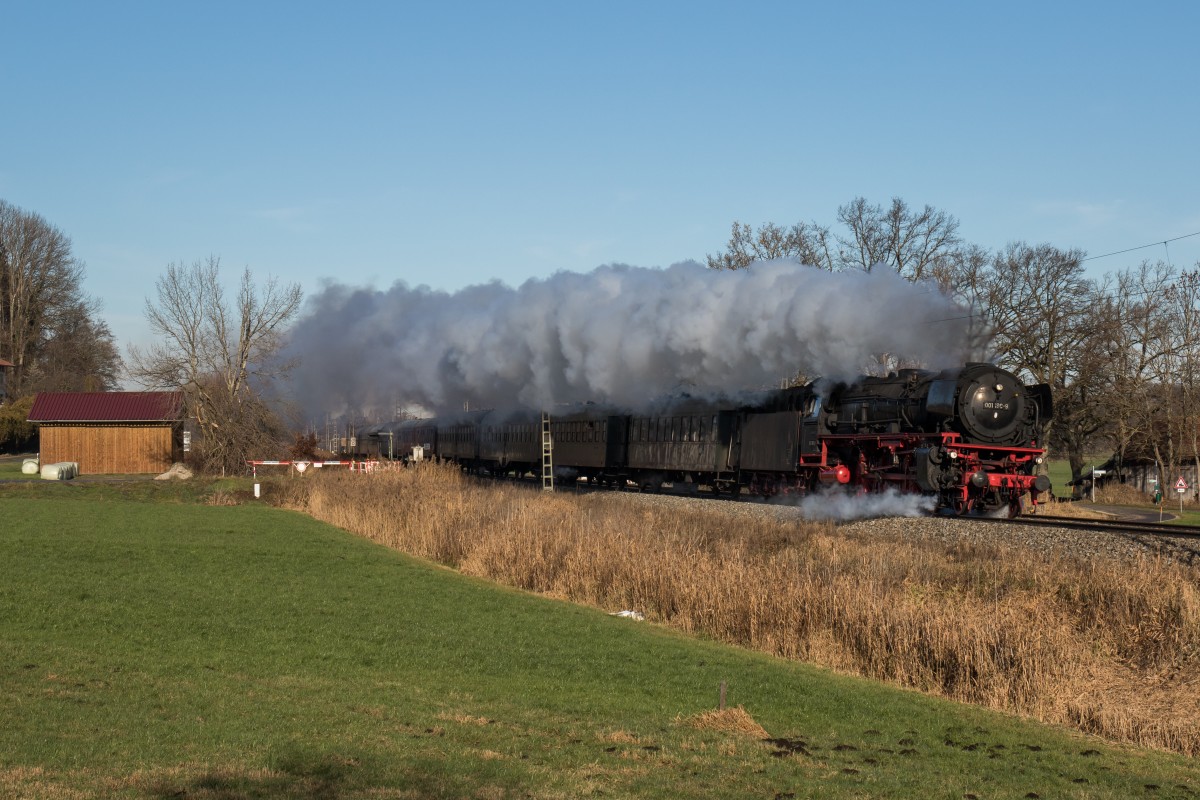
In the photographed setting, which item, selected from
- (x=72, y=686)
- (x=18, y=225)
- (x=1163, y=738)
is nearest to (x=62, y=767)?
(x=72, y=686)

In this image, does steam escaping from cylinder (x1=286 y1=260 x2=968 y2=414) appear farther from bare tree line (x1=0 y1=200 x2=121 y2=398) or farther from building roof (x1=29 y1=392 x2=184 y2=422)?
bare tree line (x1=0 y1=200 x2=121 y2=398)

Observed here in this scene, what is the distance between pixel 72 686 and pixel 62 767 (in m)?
3.50

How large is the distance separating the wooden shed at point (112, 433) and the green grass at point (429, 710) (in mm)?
43549

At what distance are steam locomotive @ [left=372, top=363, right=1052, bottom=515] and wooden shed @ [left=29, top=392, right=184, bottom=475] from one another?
95.8 feet

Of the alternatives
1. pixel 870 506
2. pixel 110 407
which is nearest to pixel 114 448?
pixel 110 407

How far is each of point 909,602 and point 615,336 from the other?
62.9 ft

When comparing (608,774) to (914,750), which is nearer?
(608,774)

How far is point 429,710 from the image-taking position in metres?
12.0

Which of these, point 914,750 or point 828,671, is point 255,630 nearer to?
point 828,671

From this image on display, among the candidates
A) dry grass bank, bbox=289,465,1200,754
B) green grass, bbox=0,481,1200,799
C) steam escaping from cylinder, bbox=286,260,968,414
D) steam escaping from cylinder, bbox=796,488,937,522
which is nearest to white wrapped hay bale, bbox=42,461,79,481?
steam escaping from cylinder, bbox=286,260,968,414

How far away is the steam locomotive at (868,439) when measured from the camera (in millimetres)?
27453

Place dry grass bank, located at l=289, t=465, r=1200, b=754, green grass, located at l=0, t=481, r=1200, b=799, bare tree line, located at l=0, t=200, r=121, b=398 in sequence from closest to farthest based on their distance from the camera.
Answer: green grass, located at l=0, t=481, r=1200, b=799
dry grass bank, located at l=289, t=465, r=1200, b=754
bare tree line, located at l=0, t=200, r=121, b=398

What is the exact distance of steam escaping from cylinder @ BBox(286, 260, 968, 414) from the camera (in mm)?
26656

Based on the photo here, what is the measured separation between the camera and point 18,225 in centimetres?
9650
